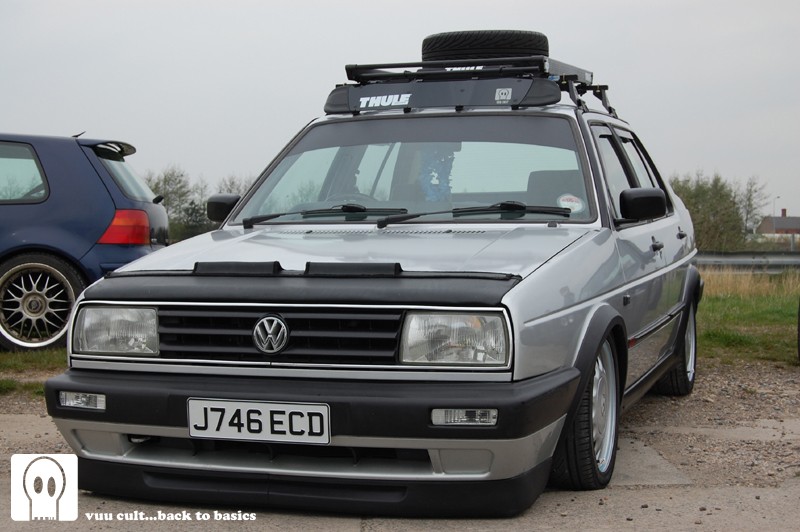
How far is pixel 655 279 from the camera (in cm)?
582

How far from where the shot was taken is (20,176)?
29.5 ft

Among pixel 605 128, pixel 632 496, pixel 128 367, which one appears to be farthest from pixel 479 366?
pixel 605 128

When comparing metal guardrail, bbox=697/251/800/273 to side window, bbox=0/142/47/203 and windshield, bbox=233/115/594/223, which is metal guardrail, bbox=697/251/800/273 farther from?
windshield, bbox=233/115/594/223

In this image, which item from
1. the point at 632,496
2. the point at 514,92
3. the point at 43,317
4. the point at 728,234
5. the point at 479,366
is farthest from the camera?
the point at 728,234

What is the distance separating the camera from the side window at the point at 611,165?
5527 mm

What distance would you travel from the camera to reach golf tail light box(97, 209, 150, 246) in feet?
29.3

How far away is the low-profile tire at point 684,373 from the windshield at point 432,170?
6.85ft

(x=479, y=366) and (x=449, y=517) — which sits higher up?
(x=479, y=366)

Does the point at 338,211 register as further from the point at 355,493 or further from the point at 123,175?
the point at 123,175

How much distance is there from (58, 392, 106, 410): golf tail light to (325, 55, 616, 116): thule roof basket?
2375 millimetres

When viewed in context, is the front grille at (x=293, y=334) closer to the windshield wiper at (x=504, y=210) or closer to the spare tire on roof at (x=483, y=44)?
the windshield wiper at (x=504, y=210)

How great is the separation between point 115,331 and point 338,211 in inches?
54.8

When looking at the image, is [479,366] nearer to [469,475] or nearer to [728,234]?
[469,475]

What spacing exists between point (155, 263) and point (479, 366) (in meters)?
1.46
